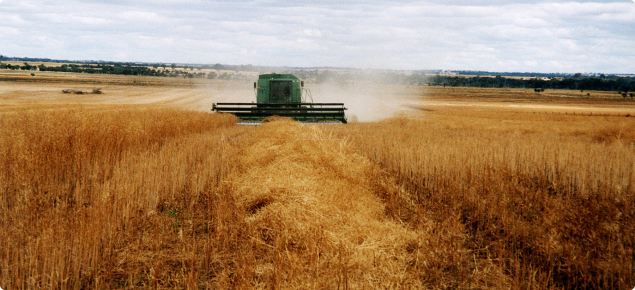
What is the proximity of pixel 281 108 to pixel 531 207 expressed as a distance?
12.9m

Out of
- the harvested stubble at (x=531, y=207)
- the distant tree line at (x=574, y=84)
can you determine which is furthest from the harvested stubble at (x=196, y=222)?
the distant tree line at (x=574, y=84)

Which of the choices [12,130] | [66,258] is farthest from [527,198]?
[12,130]

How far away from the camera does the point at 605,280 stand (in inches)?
164

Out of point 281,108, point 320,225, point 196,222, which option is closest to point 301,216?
point 320,225

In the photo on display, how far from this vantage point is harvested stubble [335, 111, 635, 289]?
4.44m

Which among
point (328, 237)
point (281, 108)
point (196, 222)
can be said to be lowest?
point (196, 222)

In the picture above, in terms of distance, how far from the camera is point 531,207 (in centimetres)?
639

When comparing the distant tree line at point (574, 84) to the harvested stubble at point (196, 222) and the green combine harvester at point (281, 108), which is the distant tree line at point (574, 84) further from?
the harvested stubble at point (196, 222)

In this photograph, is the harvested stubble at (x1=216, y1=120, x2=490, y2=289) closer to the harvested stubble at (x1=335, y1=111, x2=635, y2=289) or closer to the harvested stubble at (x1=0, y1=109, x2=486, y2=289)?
the harvested stubble at (x1=0, y1=109, x2=486, y2=289)

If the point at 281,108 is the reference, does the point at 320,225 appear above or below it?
below

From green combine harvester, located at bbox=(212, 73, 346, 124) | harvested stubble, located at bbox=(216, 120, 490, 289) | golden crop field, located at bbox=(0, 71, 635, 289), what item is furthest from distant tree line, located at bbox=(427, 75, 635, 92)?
harvested stubble, located at bbox=(216, 120, 490, 289)

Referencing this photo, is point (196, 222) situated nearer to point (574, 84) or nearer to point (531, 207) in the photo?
point (531, 207)

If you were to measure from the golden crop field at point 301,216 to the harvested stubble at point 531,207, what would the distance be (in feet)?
0.09

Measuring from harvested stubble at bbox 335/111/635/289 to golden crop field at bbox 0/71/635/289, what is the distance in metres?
0.03
